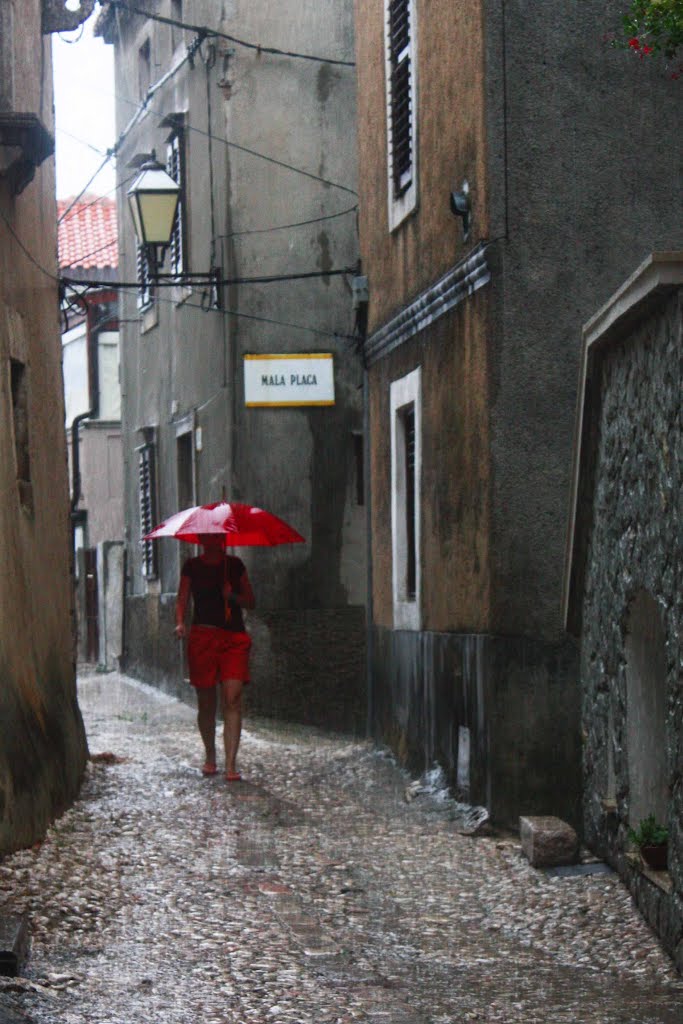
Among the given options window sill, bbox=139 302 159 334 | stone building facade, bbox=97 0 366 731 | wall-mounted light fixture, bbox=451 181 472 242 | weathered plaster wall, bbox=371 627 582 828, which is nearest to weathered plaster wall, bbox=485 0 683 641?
weathered plaster wall, bbox=371 627 582 828

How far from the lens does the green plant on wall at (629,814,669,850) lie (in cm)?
737

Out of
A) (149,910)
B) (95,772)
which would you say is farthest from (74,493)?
(149,910)

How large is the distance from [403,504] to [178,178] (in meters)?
7.23

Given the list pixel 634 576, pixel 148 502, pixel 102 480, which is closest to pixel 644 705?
pixel 634 576

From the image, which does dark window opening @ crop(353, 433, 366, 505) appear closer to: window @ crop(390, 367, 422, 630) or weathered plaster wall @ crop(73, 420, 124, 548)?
window @ crop(390, 367, 422, 630)

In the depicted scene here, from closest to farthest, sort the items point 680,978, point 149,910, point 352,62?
point 680,978
point 149,910
point 352,62

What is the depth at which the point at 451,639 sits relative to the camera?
1114cm

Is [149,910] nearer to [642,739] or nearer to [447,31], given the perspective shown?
[642,739]

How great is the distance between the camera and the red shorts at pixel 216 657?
1216 cm

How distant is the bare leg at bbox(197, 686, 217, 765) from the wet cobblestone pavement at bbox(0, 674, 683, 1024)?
1.22ft

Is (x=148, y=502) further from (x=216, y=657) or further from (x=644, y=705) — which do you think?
(x=644, y=705)

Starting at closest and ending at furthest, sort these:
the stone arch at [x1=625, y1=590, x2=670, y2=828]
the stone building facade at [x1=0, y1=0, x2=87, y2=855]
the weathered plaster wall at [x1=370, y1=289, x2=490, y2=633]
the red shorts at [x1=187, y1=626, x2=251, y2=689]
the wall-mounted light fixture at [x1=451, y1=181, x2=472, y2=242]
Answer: the stone arch at [x1=625, y1=590, x2=670, y2=828] < the stone building facade at [x1=0, y1=0, x2=87, y2=855] < the weathered plaster wall at [x1=370, y1=289, x2=490, y2=633] < the wall-mounted light fixture at [x1=451, y1=181, x2=472, y2=242] < the red shorts at [x1=187, y1=626, x2=251, y2=689]

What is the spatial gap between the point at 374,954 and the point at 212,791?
4.51 meters

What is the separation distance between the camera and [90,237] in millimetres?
35531
